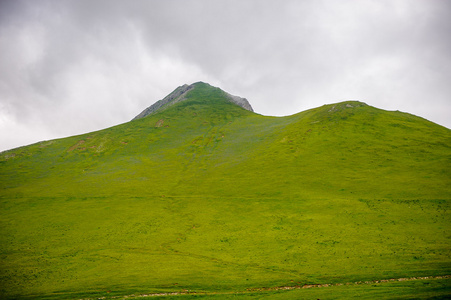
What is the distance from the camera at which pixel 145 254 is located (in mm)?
43375

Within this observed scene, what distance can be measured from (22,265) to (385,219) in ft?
222

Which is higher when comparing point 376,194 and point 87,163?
point 87,163

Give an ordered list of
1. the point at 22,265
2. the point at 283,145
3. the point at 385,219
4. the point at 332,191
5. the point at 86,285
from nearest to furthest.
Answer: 1. the point at 86,285
2. the point at 22,265
3. the point at 385,219
4. the point at 332,191
5. the point at 283,145

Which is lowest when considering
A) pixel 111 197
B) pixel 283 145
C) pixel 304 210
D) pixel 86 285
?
pixel 86 285

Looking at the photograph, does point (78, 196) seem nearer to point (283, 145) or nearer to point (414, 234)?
point (283, 145)

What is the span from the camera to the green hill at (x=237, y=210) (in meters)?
35.5

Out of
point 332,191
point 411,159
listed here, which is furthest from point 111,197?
point 411,159

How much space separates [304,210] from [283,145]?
4715 centimetres

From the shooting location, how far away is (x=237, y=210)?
60.7m

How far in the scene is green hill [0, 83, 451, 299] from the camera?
116ft

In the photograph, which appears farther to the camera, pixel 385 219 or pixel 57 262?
pixel 385 219

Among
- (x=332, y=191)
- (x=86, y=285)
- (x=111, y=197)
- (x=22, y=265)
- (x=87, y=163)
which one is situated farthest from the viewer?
(x=87, y=163)

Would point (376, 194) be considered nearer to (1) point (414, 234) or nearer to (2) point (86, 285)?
(1) point (414, 234)

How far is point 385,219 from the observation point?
157 ft
